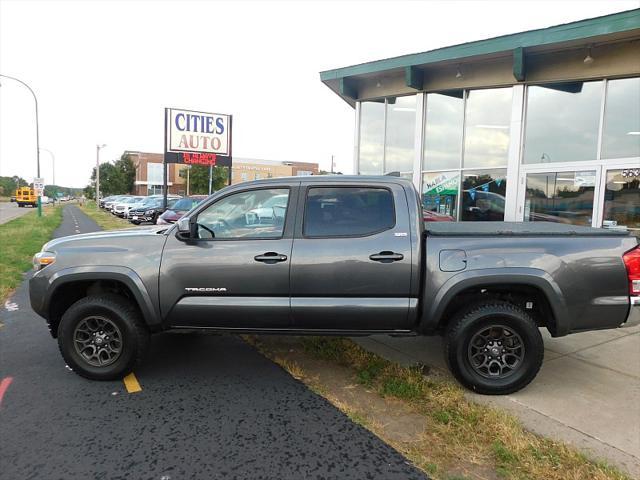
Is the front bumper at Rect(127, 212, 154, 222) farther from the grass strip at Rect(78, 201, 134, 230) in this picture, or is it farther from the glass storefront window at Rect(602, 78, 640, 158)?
the glass storefront window at Rect(602, 78, 640, 158)

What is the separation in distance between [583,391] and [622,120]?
25.9 ft

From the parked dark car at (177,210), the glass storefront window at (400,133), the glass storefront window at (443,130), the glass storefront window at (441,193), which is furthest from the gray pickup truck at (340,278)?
the parked dark car at (177,210)

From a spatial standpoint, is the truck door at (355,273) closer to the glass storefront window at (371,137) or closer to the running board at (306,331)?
the running board at (306,331)

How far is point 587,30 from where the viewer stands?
8922 millimetres

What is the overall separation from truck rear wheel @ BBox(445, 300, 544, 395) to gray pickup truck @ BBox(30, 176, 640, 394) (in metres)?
0.01

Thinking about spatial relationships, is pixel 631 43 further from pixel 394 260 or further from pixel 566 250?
pixel 394 260

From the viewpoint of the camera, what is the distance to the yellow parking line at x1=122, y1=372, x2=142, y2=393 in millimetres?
3892

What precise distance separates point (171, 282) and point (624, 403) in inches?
157

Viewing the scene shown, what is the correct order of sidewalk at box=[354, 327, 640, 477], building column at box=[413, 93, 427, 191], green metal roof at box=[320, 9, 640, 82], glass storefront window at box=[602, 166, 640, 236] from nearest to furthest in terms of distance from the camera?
1. sidewalk at box=[354, 327, 640, 477]
2. green metal roof at box=[320, 9, 640, 82]
3. glass storefront window at box=[602, 166, 640, 236]
4. building column at box=[413, 93, 427, 191]

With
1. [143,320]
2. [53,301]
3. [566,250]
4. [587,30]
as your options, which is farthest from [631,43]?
[53,301]


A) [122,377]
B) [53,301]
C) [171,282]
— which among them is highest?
[171,282]

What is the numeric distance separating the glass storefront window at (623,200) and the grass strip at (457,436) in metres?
7.40

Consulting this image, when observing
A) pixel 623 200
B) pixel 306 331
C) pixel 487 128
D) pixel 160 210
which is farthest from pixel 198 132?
pixel 623 200

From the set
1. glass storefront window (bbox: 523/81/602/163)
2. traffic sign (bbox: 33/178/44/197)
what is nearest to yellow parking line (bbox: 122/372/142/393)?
glass storefront window (bbox: 523/81/602/163)
